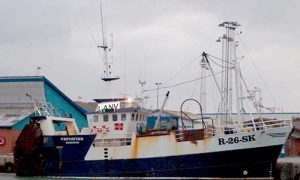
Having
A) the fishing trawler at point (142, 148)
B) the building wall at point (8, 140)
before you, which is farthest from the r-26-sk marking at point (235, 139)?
the building wall at point (8, 140)

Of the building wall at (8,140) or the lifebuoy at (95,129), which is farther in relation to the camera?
the building wall at (8,140)

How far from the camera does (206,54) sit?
1222 inches

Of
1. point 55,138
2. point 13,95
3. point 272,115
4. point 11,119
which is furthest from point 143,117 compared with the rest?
point 272,115

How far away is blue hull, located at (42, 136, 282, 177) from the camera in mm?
28281

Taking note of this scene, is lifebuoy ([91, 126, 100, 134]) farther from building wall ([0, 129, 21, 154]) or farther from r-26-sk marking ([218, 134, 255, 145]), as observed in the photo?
building wall ([0, 129, 21, 154])

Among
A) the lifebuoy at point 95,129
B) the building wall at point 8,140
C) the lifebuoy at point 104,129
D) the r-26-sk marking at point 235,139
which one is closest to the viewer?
the r-26-sk marking at point 235,139

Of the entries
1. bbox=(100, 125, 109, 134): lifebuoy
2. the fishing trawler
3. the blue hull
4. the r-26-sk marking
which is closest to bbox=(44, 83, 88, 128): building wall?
the fishing trawler

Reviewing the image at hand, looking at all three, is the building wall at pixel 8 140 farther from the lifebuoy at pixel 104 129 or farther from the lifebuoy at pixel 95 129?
the lifebuoy at pixel 104 129

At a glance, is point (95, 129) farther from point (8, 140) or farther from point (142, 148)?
point (8, 140)

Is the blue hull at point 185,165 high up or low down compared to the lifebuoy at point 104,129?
down

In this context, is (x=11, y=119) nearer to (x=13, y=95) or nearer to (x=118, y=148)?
(x=13, y=95)

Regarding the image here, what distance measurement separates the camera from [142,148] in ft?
98.3

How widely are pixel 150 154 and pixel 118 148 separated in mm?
2014

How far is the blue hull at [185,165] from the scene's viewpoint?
2828cm
